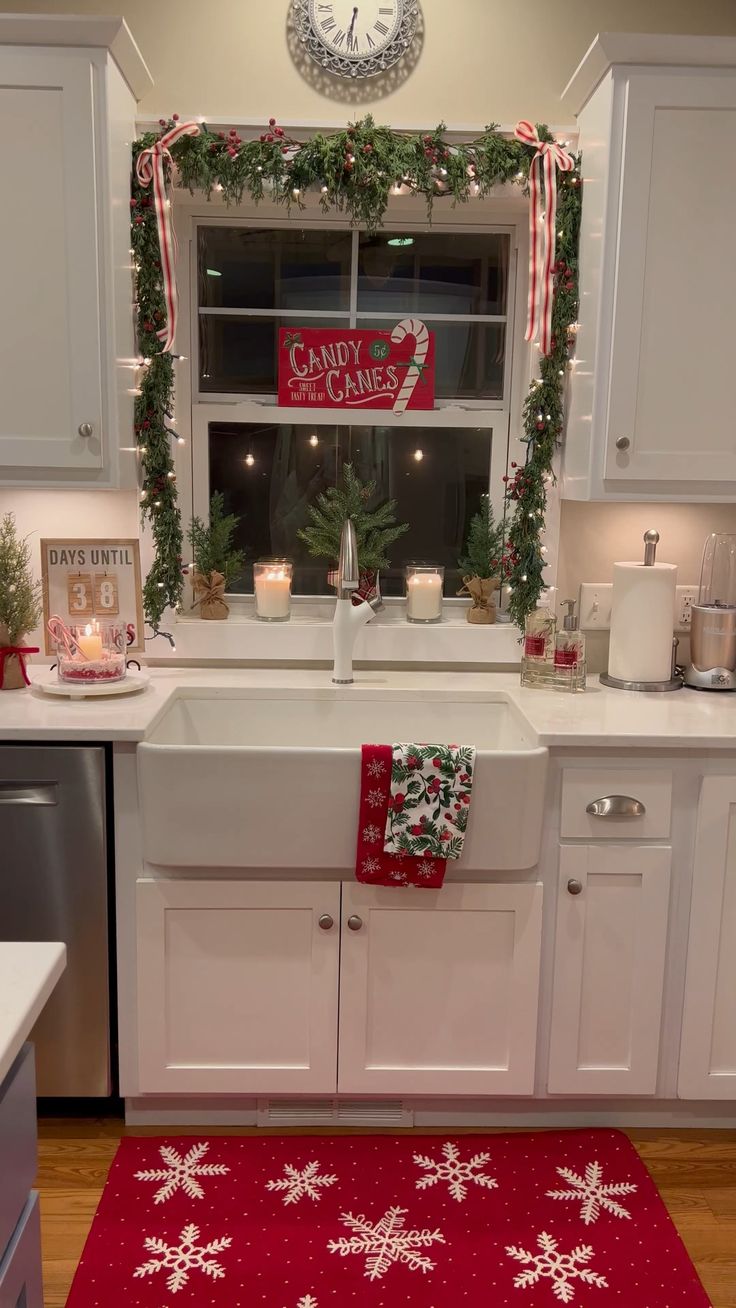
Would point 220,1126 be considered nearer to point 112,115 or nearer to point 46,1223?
point 46,1223

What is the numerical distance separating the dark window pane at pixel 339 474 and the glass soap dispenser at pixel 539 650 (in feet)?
1.21

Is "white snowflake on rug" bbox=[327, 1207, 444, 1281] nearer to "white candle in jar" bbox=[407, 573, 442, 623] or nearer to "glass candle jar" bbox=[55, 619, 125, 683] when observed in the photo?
"glass candle jar" bbox=[55, 619, 125, 683]

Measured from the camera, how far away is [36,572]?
113 inches

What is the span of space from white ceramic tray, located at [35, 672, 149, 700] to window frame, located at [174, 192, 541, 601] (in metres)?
0.56

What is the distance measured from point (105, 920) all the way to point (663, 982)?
49.3 inches

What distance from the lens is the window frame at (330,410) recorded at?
2.82 meters

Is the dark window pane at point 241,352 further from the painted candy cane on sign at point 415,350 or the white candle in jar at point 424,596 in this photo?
the white candle in jar at point 424,596

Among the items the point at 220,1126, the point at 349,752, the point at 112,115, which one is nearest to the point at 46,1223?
the point at 220,1126

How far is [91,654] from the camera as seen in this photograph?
259cm

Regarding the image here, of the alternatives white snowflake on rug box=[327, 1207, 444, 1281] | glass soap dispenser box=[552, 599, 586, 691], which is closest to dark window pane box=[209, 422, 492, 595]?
glass soap dispenser box=[552, 599, 586, 691]

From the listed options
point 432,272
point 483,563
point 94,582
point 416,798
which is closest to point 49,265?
point 94,582

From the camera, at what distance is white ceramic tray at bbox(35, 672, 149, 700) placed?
2496 mm

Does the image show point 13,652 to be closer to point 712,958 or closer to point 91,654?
point 91,654

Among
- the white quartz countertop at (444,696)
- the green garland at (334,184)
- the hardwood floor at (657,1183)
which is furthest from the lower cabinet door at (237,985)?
the green garland at (334,184)
